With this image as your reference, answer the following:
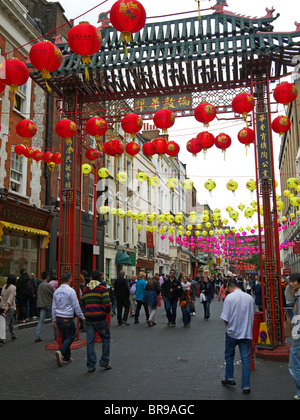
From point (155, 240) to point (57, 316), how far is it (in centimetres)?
3386

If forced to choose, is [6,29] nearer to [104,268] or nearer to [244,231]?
[104,268]

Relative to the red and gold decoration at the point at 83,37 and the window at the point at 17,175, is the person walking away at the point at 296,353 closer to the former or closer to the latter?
the red and gold decoration at the point at 83,37

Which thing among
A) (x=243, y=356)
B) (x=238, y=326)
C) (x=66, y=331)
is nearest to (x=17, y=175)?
(x=66, y=331)

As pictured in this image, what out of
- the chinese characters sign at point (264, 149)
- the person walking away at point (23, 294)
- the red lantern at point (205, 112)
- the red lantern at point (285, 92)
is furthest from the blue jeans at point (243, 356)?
the person walking away at point (23, 294)

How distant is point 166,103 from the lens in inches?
427

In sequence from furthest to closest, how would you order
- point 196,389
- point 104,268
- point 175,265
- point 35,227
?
point 175,265 < point 104,268 < point 35,227 < point 196,389

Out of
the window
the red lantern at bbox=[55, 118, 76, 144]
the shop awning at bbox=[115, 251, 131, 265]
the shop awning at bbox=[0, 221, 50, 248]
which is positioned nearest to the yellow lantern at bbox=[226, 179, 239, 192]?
the shop awning at bbox=[0, 221, 50, 248]

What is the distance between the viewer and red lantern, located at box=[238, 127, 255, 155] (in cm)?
984

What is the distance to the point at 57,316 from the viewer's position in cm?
796

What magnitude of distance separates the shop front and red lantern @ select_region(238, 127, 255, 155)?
31.2ft

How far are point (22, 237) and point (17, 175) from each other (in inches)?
110
